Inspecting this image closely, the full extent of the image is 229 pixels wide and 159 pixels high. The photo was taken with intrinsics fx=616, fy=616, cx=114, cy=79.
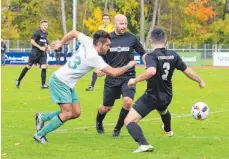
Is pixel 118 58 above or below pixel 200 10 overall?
above

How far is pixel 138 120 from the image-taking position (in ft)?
30.9

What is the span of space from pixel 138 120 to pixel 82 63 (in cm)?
123

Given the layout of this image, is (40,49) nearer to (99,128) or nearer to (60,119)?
(99,128)

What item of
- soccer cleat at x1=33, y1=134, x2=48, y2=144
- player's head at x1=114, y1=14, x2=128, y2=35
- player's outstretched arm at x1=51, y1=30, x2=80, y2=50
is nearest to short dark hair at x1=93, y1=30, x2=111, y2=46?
player's outstretched arm at x1=51, y1=30, x2=80, y2=50

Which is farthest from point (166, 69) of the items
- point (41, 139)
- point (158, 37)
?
point (41, 139)

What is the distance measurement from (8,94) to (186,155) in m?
11.5

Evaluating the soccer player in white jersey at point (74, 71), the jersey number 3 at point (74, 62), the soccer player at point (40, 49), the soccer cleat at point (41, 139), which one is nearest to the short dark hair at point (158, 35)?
the soccer player in white jersey at point (74, 71)

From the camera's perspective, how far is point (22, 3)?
7556cm

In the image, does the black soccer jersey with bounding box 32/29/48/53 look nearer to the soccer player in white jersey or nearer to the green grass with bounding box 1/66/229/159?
the green grass with bounding box 1/66/229/159

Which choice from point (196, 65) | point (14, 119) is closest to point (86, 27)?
point (196, 65)

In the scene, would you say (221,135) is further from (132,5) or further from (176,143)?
(132,5)

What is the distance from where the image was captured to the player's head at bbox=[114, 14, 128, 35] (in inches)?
429

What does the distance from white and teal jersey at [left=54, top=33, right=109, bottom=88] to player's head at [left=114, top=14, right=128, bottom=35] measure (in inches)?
50.1

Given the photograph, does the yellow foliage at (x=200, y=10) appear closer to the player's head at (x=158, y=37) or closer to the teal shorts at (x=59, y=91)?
the teal shorts at (x=59, y=91)
